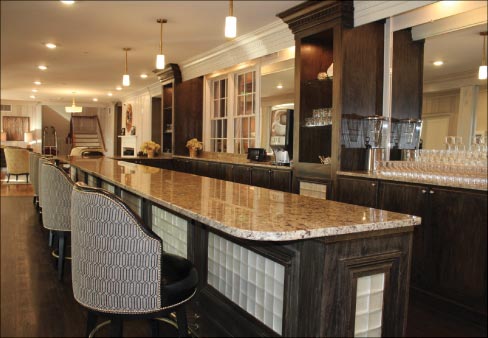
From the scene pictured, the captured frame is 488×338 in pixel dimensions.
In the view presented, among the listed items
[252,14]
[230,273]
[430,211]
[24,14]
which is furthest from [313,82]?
[24,14]

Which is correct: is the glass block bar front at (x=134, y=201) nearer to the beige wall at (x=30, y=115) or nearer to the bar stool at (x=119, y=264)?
the bar stool at (x=119, y=264)

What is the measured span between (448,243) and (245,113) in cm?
423

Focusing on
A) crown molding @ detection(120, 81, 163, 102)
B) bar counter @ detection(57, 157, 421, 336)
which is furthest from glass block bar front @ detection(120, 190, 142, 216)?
crown molding @ detection(120, 81, 163, 102)

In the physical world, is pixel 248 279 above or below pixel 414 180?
below

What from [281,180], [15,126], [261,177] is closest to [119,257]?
[281,180]

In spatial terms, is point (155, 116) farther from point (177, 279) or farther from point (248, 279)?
point (177, 279)

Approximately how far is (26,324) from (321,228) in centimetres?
212

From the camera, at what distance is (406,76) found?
3789mm

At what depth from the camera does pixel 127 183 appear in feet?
8.46

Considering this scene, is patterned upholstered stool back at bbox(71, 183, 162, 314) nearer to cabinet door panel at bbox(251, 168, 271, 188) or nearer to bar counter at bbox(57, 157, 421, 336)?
bar counter at bbox(57, 157, 421, 336)

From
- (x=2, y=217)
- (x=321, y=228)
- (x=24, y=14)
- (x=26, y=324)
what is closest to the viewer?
(x=321, y=228)

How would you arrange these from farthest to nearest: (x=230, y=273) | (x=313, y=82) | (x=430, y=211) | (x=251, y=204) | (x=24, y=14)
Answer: (x=24, y=14)
(x=313, y=82)
(x=430, y=211)
(x=230, y=273)
(x=251, y=204)

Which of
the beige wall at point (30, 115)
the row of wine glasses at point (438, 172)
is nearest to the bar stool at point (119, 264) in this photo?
the row of wine glasses at point (438, 172)

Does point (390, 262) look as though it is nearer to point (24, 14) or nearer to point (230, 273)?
point (230, 273)
